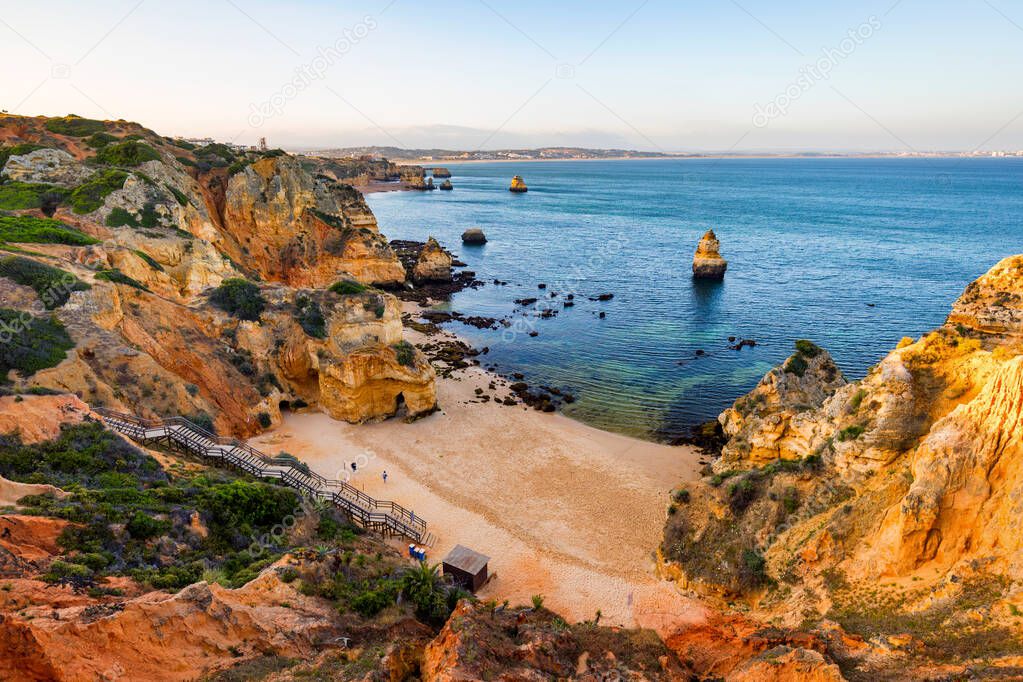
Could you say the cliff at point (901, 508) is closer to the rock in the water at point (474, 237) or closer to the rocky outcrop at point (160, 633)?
the rocky outcrop at point (160, 633)

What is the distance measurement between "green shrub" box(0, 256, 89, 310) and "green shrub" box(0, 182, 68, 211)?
13564mm

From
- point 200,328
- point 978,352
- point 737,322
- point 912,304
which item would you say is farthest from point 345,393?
point 912,304

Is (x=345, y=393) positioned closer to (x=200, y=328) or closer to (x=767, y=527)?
(x=200, y=328)

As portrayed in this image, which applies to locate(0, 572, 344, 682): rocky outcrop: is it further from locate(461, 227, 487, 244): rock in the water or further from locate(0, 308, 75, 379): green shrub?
locate(461, 227, 487, 244): rock in the water

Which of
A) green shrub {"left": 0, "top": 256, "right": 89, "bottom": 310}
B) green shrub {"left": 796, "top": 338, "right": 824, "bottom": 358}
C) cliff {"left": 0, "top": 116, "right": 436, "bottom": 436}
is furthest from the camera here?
green shrub {"left": 796, "top": 338, "right": 824, "bottom": 358}

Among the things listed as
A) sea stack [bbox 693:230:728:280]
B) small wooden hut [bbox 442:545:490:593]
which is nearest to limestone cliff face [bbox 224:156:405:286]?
small wooden hut [bbox 442:545:490:593]

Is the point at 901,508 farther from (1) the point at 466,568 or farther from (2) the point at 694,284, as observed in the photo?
(2) the point at 694,284

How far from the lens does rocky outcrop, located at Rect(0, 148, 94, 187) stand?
41406 mm

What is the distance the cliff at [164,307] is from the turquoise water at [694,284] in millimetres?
15000

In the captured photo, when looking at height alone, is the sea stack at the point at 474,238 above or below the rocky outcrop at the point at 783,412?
above

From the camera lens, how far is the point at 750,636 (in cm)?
1596

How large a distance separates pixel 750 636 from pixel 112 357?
28.0m

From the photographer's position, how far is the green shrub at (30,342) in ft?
70.5

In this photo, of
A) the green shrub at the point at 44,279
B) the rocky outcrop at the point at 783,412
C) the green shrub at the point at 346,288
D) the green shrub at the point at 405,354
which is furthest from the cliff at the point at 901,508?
the green shrub at the point at 44,279
